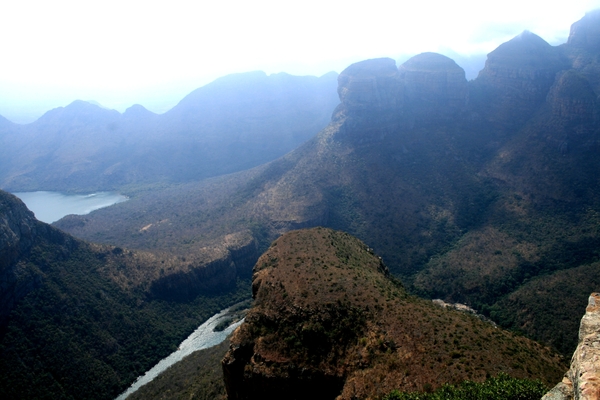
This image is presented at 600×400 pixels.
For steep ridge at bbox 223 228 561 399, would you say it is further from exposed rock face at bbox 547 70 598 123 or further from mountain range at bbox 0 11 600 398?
exposed rock face at bbox 547 70 598 123

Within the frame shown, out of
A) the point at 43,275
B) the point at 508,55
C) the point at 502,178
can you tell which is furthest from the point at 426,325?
the point at 508,55

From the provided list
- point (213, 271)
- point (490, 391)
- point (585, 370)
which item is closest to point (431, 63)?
point (213, 271)

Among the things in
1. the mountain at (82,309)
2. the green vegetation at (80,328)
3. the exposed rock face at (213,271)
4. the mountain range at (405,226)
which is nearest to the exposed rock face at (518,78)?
the mountain range at (405,226)

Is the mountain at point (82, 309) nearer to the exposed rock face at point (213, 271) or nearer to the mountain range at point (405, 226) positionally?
the exposed rock face at point (213, 271)

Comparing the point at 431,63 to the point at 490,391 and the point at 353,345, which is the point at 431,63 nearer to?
the point at 353,345

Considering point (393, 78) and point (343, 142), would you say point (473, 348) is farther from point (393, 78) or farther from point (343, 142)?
point (393, 78)
